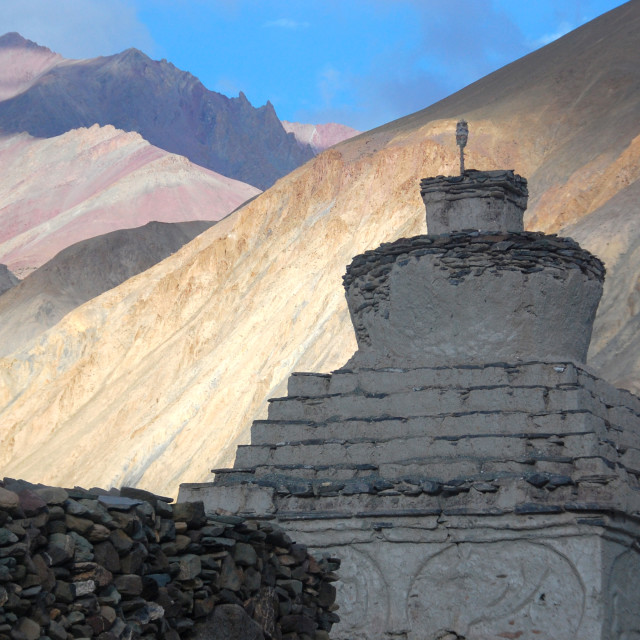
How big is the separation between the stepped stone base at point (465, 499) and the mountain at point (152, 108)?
125 m

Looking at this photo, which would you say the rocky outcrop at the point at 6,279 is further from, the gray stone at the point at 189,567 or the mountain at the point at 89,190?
the gray stone at the point at 189,567

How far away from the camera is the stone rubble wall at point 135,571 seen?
691cm

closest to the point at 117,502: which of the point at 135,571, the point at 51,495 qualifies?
the point at 135,571

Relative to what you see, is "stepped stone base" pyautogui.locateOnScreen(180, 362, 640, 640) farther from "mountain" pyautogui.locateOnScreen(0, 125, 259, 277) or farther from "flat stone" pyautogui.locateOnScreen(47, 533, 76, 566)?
"mountain" pyautogui.locateOnScreen(0, 125, 259, 277)

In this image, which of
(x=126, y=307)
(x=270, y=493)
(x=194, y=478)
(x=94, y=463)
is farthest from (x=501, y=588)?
(x=126, y=307)

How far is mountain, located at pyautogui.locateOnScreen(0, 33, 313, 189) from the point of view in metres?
140

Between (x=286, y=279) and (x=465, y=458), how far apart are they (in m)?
33.6

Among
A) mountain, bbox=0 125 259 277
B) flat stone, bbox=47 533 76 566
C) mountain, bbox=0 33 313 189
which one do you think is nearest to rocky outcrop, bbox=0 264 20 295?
mountain, bbox=0 125 259 277

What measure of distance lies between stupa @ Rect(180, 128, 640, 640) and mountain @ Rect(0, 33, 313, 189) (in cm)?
12432

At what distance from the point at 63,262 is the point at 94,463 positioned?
111 feet

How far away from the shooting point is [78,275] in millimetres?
77250

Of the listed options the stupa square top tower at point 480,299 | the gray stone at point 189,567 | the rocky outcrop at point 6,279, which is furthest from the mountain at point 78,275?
the gray stone at point 189,567

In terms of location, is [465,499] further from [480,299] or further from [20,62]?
[20,62]

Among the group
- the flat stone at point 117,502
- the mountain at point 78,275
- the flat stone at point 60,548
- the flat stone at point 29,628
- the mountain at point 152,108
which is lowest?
the flat stone at point 29,628
